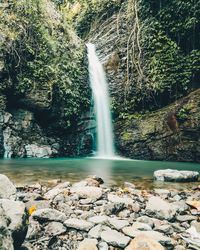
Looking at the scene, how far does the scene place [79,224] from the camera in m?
3.21

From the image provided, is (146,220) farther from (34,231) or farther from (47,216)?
(34,231)

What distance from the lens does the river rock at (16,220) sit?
8.50 ft

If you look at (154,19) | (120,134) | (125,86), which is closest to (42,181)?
(120,134)

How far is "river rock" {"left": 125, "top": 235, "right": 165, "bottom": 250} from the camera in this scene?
265 centimetres

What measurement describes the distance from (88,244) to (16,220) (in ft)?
2.27

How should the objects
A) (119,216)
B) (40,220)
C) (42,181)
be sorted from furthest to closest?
1. (42,181)
2. (119,216)
3. (40,220)

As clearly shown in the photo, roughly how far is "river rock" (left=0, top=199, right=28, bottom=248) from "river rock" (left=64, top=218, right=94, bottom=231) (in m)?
0.57

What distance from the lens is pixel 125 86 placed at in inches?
531

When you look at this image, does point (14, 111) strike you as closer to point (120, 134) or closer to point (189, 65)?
point (120, 134)

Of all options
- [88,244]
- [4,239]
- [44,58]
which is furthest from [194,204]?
[44,58]

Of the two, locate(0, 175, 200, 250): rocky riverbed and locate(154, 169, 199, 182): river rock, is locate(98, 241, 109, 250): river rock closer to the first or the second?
locate(0, 175, 200, 250): rocky riverbed

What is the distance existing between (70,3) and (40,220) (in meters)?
16.4

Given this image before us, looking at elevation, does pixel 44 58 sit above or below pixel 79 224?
above

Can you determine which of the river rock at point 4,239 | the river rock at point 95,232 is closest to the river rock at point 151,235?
the river rock at point 95,232
